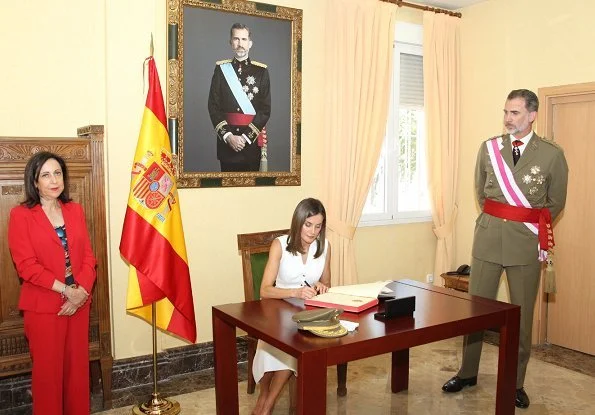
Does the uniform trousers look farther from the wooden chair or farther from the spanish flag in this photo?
the spanish flag

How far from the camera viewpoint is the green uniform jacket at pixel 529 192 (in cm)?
335

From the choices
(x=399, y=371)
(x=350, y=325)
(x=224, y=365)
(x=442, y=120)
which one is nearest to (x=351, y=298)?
(x=350, y=325)

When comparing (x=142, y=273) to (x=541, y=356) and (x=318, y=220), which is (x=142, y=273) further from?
(x=541, y=356)

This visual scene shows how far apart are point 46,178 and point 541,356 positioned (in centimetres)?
350

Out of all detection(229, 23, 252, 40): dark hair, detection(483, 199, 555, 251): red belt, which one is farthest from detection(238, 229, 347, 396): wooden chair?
detection(229, 23, 252, 40): dark hair

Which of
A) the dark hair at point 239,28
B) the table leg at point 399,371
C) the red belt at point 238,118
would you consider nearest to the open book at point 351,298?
the table leg at point 399,371

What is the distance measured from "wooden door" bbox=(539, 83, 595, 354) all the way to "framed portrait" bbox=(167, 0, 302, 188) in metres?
1.93

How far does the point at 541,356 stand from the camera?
424 centimetres

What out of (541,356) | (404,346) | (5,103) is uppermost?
(5,103)

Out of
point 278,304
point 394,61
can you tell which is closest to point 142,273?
point 278,304

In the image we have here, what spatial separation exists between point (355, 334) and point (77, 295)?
4.56 feet

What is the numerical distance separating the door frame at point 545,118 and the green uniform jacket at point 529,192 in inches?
40.8

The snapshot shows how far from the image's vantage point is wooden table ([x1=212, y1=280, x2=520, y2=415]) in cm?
205

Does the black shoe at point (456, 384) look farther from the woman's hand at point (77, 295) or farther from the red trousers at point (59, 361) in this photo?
the woman's hand at point (77, 295)
